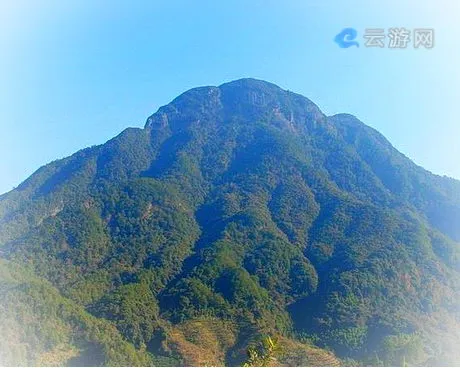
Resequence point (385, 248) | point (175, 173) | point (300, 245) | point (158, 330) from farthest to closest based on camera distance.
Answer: point (175, 173), point (300, 245), point (385, 248), point (158, 330)

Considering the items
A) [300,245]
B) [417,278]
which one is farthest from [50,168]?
[417,278]

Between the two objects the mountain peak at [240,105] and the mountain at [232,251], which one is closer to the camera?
the mountain at [232,251]

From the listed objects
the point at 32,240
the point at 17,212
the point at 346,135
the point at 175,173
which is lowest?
the point at 32,240

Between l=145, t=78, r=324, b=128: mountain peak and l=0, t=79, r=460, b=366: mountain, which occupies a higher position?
l=145, t=78, r=324, b=128: mountain peak

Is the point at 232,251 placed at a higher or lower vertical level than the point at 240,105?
lower

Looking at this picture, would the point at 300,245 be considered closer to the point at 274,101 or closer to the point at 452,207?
the point at 452,207

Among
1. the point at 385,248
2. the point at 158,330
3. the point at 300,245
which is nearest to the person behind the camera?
the point at 158,330

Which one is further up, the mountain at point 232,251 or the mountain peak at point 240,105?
the mountain peak at point 240,105

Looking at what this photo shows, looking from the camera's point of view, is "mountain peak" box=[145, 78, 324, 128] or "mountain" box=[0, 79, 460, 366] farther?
"mountain peak" box=[145, 78, 324, 128]
